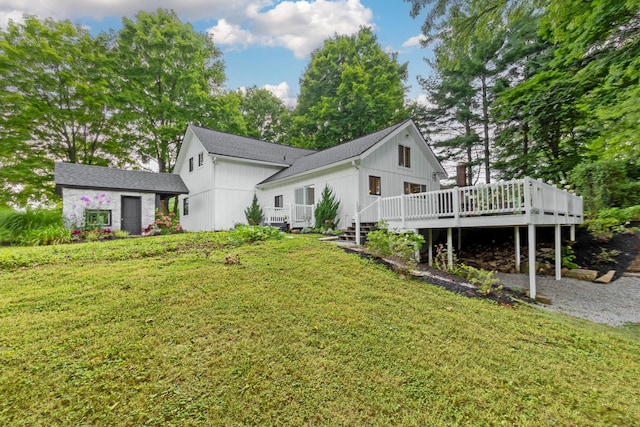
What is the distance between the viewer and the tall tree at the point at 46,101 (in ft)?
50.5

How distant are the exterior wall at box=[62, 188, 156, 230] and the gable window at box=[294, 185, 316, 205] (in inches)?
301

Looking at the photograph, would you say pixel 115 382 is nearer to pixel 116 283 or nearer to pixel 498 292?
pixel 116 283

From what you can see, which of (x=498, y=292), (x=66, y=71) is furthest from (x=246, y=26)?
(x=498, y=292)

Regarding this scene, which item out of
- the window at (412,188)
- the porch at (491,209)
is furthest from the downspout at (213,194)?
the window at (412,188)

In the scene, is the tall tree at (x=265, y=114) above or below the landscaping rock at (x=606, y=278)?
above

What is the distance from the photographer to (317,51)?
2716 centimetres

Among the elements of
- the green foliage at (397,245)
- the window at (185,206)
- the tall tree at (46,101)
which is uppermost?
the tall tree at (46,101)

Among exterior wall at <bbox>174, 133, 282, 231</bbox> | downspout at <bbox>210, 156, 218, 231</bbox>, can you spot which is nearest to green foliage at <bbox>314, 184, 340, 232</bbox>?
exterior wall at <bbox>174, 133, 282, 231</bbox>

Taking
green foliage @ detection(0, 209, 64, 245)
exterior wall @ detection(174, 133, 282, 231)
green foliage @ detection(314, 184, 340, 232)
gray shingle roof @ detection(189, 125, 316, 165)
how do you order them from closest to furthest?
green foliage @ detection(0, 209, 64, 245), green foliage @ detection(314, 184, 340, 232), exterior wall @ detection(174, 133, 282, 231), gray shingle roof @ detection(189, 125, 316, 165)

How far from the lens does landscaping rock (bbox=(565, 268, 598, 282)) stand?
23.9 feet

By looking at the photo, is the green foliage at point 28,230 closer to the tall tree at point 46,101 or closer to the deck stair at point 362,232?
the tall tree at point 46,101

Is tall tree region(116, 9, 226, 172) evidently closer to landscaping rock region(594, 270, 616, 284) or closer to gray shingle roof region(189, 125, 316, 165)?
gray shingle roof region(189, 125, 316, 165)

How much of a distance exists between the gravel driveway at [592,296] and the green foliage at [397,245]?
2412 millimetres

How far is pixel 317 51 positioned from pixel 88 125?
20588mm
